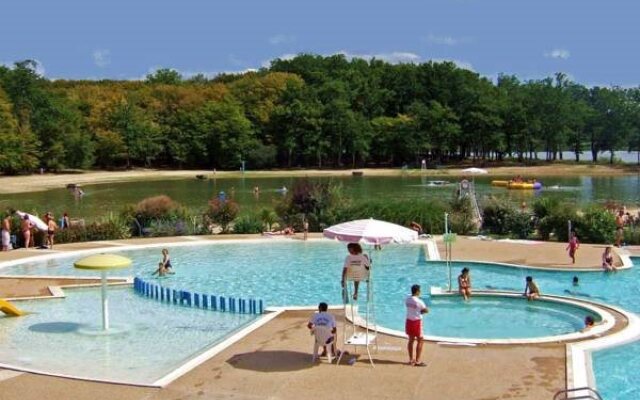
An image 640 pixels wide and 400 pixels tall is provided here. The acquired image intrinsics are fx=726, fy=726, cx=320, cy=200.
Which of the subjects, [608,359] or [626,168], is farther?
[626,168]

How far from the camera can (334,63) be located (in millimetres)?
138375

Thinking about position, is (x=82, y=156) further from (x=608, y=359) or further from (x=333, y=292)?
(x=608, y=359)

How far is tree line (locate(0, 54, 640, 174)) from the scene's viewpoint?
106m

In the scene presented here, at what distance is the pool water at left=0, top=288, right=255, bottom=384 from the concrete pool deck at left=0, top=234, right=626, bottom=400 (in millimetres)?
869

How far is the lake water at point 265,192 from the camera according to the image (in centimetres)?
5997

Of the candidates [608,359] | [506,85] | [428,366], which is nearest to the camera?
[428,366]

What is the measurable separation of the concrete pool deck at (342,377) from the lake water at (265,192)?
3824cm

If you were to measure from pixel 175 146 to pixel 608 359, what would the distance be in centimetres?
9913

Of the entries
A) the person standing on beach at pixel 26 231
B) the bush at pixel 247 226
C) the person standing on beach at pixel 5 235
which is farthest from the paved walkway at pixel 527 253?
the person standing on beach at pixel 5 235

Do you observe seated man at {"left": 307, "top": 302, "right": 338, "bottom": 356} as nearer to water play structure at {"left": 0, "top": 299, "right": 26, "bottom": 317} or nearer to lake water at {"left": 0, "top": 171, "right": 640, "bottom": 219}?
water play structure at {"left": 0, "top": 299, "right": 26, "bottom": 317}

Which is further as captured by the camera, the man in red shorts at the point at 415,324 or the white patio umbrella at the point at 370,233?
the white patio umbrella at the point at 370,233

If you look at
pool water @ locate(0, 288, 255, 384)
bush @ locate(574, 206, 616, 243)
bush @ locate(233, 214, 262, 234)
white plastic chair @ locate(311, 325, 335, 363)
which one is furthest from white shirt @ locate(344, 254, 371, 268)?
bush @ locate(233, 214, 262, 234)

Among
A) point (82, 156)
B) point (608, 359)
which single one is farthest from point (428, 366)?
point (82, 156)

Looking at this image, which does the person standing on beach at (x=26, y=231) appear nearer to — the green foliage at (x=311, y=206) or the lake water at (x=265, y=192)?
the green foliage at (x=311, y=206)
